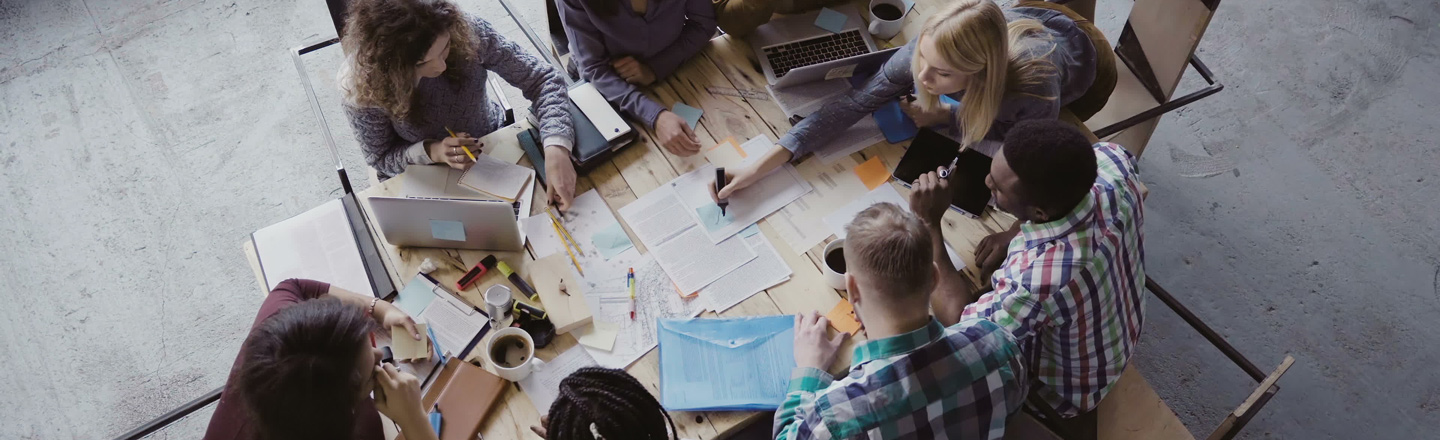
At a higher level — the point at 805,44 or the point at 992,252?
the point at 805,44

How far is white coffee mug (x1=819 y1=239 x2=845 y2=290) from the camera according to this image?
1800 millimetres

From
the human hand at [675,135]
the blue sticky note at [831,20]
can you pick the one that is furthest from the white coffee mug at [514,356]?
the blue sticky note at [831,20]

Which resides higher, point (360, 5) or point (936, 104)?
point (360, 5)

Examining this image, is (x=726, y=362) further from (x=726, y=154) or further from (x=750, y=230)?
(x=726, y=154)

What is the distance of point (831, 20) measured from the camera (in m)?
2.40

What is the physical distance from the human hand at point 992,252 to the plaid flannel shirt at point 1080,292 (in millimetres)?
82

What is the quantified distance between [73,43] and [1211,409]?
4.34 meters

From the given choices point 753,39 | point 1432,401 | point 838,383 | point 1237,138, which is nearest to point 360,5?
point 753,39

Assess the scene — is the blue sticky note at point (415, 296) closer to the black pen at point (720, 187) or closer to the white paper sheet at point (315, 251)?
the white paper sheet at point (315, 251)

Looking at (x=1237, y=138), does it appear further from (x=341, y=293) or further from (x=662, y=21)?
(x=341, y=293)

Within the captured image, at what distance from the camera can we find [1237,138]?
314 cm

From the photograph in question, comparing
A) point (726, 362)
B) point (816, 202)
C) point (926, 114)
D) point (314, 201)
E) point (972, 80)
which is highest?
point (972, 80)

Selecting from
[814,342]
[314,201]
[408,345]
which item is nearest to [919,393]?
[814,342]

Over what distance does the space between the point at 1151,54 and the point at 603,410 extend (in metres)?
2.11
